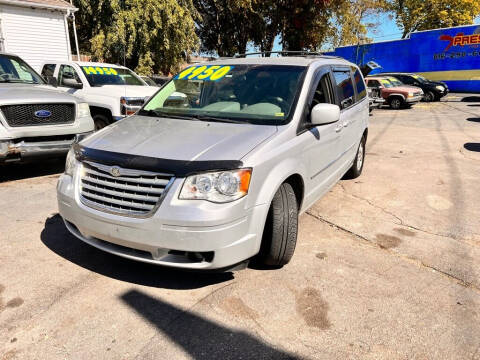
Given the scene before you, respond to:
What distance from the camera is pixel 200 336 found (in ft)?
8.23

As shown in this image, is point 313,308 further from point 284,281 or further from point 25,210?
point 25,210

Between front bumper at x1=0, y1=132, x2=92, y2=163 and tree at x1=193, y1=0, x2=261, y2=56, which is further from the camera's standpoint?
tree at x1=193, y1=0, x2=261, y2=56

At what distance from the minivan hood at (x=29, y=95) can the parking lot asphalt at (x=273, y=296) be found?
1.49 m

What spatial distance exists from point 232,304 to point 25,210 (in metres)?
3.11

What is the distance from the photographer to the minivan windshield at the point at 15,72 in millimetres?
6610

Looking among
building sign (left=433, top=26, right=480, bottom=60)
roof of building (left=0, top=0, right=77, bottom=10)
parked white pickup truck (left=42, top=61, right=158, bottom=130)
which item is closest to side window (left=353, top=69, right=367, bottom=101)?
parked white pickup truck (left=42, top=61, right=158, bottom=130)

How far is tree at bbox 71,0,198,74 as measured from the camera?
57.5 feet

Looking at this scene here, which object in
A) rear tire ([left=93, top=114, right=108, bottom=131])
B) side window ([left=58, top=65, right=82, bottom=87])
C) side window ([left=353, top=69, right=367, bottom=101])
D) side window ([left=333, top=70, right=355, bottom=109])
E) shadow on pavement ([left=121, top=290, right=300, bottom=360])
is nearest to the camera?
shadow on pavement ([left=121, top=290, right=300, bottom=360])

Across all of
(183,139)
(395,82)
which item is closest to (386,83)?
(395,82)

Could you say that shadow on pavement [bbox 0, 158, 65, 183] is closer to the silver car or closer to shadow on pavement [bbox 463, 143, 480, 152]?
the silver car

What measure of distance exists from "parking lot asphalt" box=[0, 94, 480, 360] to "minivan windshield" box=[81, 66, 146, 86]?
429 centimetres

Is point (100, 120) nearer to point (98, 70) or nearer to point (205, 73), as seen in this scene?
point (98, 70)

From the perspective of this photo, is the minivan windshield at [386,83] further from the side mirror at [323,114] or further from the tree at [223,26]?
the side mirror at [323,114]

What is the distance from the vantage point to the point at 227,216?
8.61 feet
